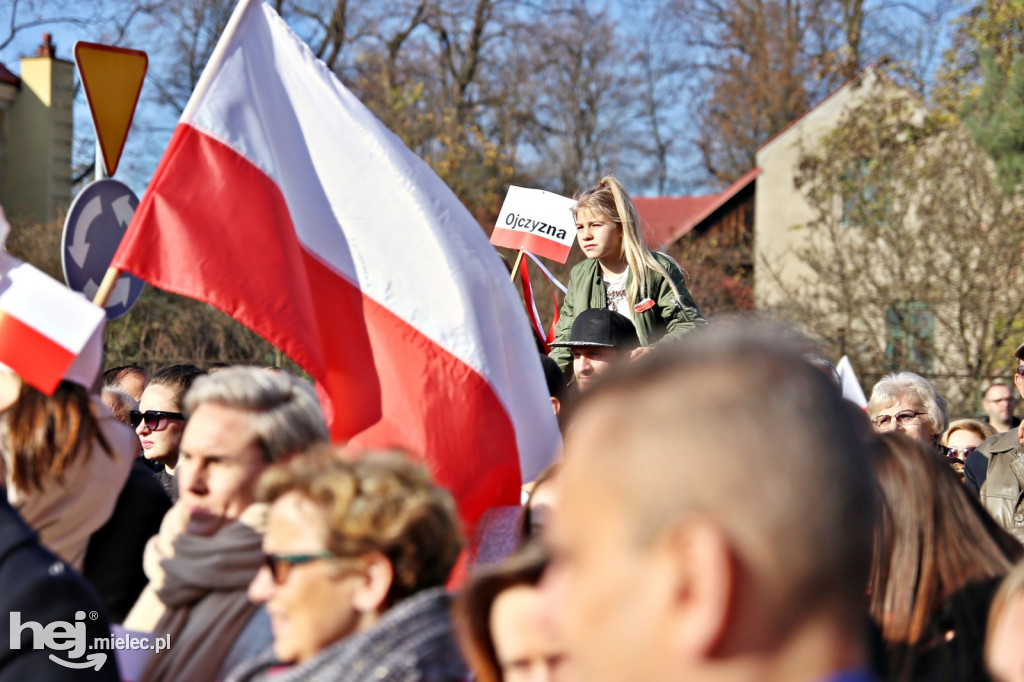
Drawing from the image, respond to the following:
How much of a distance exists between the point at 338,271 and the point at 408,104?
24.6 meters

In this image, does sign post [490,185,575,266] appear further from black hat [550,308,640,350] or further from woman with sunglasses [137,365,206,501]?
woman with sunglasses [137,365,206,501]

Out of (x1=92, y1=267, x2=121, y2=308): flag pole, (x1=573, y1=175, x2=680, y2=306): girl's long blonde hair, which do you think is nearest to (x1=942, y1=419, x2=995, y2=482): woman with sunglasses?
(x1=573, y1=175, x2=680, y2=306): girl's long blonde hair

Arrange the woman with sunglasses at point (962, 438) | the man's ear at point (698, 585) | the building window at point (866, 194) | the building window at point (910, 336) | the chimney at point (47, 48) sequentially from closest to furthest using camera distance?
1. the man's ear at point (698, 585)
2. the woman with sunglasses at point (962, 438)
3. the building window at point (910, 336)
4. the building window at point (866, 194)
5. the chimney at point (47, 48)

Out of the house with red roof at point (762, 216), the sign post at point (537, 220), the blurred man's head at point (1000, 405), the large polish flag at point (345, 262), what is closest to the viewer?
the large polish flag at point (345, 262)

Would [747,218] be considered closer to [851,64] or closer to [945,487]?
[851,64]

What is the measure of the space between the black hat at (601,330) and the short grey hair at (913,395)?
1339mm

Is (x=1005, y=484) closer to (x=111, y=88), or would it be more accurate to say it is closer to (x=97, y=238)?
(x=97, y=238)

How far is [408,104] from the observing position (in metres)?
28.0

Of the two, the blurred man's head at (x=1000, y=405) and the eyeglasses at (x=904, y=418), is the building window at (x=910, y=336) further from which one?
the eyeglasses at (x=904, y=418)

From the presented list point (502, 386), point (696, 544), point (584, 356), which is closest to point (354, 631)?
point (696, 544)

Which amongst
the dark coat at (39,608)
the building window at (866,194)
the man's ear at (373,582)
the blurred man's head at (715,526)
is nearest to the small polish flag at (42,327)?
the dark coat at (39,608)

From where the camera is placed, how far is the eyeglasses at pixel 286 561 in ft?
7.12

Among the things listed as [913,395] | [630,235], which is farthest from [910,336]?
[630,235]

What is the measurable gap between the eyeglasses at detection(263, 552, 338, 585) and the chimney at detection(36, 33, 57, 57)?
96.3 ft
